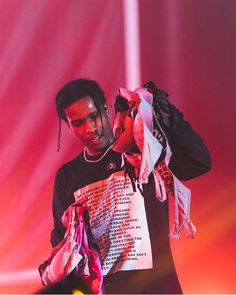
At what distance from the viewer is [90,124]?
2.13 meters

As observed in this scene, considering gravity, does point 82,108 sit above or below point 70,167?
above

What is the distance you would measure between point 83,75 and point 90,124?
0.20 meters

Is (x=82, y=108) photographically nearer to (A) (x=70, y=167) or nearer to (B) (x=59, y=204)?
(A) (x=70, y=167)

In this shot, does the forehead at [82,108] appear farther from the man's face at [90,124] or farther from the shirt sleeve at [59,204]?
the shirt sleeve at [59,204]

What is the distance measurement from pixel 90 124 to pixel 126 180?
257 millimetres

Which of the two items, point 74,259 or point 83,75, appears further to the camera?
point 83,75

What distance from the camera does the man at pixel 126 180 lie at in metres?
2.05

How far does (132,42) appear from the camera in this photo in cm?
219

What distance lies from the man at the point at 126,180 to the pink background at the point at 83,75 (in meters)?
0.05

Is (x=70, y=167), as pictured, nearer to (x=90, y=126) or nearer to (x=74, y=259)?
(x=90, y=126)

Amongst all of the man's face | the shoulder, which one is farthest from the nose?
the shoulder

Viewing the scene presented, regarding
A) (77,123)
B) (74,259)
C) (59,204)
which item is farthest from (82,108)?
(74,259)

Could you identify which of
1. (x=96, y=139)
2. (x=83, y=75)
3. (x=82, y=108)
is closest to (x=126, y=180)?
(x=96, y=139)

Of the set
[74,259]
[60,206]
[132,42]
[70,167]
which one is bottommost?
[74,259]
